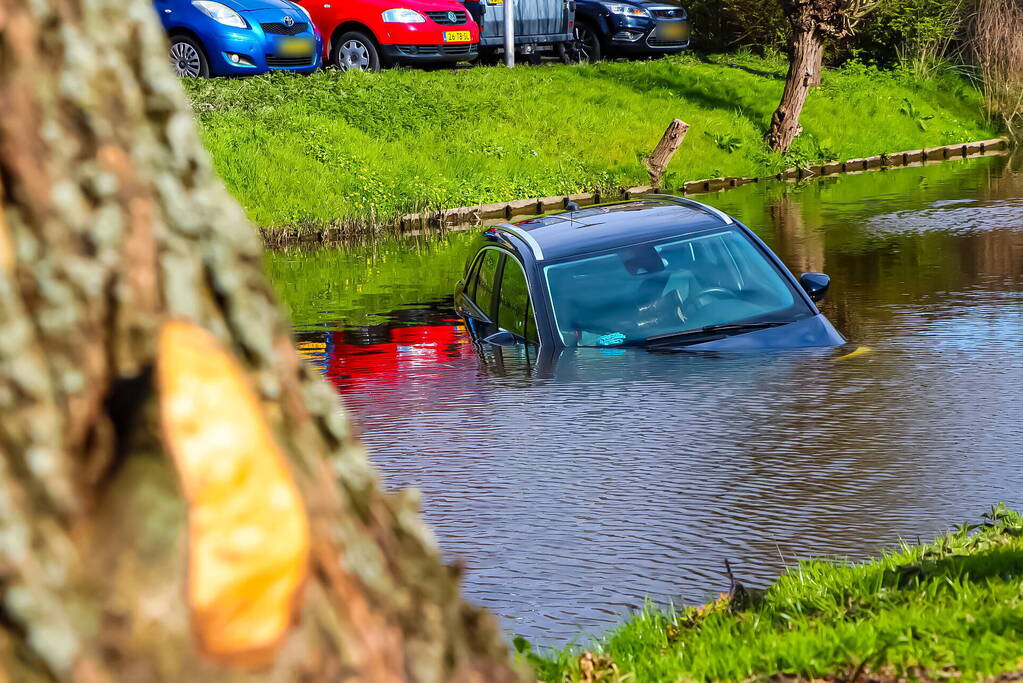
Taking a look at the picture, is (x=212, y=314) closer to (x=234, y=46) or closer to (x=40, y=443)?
(x=40, y=443)

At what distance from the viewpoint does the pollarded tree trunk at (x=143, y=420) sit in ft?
7.00

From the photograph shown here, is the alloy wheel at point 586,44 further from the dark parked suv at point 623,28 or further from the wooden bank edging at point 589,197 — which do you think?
the wooden bank edging at point 589,197

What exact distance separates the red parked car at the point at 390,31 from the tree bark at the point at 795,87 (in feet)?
19.4

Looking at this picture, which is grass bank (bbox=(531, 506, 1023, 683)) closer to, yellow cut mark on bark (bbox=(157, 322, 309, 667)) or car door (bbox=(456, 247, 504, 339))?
yellow cut mark on bark (bbox=(157, 322, 309, 667))

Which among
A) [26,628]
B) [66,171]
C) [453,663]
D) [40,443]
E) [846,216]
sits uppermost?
[66,171]

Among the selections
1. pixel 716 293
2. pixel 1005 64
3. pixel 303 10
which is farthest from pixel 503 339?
pixel 1005 64

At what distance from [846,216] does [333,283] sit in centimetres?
722

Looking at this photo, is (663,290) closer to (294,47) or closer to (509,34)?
(294,47)

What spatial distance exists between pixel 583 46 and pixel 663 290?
81.8 feet

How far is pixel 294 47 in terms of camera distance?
2602 centimetres

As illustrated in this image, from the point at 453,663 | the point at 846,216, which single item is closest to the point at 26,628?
the point at 453,663

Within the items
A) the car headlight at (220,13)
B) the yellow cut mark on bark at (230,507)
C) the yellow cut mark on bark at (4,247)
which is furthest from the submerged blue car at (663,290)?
the car headlight at (220,13)

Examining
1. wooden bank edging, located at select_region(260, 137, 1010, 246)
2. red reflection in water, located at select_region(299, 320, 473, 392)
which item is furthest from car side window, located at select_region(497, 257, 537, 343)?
wooden bank edging, located at select_region(260, 137, 1010, 246)

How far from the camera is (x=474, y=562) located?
617 centimetres
